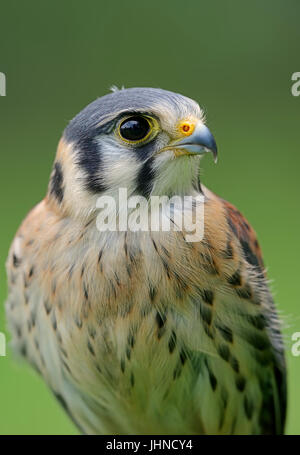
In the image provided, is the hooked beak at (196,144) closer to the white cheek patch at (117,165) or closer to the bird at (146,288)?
the bird at (146,288)

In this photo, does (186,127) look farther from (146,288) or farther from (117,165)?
(146,288)

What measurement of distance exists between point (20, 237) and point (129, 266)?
0.56 metres

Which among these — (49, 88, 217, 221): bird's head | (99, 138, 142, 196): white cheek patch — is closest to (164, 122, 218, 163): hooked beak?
(49, 88, 217, 221): bird's head

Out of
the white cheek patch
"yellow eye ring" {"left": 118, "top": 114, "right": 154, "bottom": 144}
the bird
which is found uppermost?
"yellow eye ring" {"left": 118, "top": 114, "right": 154, "bottom": 144}

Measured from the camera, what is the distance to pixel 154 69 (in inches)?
282

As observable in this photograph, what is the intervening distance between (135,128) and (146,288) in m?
0.50

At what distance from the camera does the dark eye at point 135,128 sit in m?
2.50

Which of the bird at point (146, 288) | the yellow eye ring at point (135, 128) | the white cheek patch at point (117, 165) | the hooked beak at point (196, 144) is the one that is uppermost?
the yellow eye ring at point (135, 128)

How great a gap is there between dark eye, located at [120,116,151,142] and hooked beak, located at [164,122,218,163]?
83 millimetres

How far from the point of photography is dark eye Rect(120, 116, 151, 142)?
8.19ft

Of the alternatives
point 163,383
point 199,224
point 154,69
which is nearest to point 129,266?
point 199,224

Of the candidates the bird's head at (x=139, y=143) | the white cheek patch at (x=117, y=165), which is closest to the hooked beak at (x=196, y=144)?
the bird's head at (x=139, y=143)

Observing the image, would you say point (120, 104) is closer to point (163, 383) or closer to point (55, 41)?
point (163, 383)

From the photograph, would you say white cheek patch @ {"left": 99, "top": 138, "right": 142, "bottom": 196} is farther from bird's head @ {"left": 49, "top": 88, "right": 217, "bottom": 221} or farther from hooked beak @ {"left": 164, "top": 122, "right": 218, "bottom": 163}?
hooked beak @ {"left": 164, "top": 122, "right": 218, "bottom": 163}
